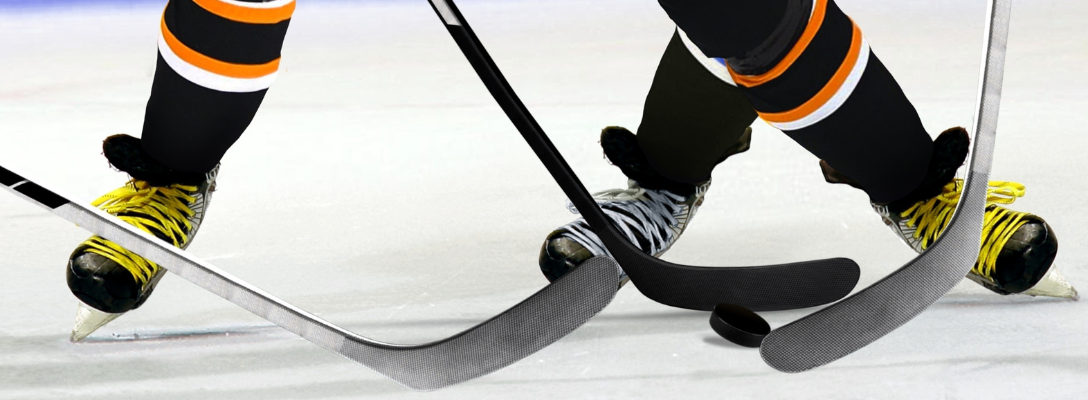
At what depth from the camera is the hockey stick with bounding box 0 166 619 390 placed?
67 centimetres

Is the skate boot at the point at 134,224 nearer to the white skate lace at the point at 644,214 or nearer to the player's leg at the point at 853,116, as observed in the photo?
the white skate lace at the point at 644,214

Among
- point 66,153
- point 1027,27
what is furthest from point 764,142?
point 1027,27

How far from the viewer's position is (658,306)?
0.87 meters

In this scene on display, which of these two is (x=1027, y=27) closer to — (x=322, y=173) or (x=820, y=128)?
(x=322, y=173)

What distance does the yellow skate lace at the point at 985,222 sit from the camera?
0.83 metres

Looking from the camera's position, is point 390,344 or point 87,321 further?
point 87,321

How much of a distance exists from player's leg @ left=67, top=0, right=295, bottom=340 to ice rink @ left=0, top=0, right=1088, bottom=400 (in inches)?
2.8

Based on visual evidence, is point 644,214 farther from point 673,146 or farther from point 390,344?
point 390,344

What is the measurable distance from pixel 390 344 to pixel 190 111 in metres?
0.37

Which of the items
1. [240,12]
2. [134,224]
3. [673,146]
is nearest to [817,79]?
[673,146]

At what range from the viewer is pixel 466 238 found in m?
1.13

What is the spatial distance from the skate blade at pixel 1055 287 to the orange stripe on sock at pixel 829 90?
0.26 m

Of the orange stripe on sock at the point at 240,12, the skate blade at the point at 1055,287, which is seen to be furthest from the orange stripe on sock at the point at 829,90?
the orange stripe on sock at the point at 240,12

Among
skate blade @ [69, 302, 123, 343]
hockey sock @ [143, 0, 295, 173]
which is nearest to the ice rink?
skate blade @ [69, 302, 123, 343]
